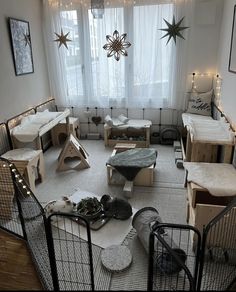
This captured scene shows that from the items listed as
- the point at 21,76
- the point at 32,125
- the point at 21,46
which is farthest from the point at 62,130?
the point at 21,46

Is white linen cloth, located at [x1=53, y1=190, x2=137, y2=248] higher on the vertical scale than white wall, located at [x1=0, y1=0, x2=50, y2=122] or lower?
lower

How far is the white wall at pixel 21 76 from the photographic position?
3506mm

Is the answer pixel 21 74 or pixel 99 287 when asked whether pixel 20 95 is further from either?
pixel 99 287

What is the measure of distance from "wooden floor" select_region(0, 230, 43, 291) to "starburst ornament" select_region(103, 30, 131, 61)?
3.42m

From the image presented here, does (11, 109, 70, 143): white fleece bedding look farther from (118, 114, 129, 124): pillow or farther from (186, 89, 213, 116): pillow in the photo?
(186, 89, 213, 116): pillow

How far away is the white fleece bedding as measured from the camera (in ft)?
11.3

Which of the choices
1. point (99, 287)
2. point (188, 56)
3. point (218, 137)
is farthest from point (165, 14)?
point (99, 287)

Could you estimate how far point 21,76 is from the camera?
156 inches

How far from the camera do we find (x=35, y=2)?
436cm

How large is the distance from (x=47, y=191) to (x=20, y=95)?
1629mm

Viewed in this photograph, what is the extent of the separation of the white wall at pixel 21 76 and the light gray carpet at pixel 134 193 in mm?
1011

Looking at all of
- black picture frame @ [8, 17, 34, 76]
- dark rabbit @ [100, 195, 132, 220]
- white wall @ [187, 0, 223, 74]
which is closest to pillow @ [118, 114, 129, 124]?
white wall @ [187, 0, 223, 74]

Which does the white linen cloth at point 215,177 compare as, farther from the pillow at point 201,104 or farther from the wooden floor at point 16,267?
the pillow at point 201,104

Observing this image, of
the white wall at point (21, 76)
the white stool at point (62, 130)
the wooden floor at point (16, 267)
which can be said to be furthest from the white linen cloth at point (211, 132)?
the white wall at point (21, 76)
